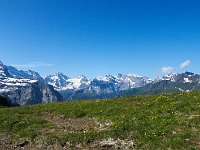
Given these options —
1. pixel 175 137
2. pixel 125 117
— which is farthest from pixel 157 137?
pixel 125 117

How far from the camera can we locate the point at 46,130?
1328 inches

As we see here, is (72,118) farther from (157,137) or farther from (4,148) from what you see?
(157,137)

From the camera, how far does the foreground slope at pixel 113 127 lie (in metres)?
27.0

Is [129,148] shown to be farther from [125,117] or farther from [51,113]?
[51,113]

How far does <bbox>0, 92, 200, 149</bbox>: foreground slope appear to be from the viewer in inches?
1065

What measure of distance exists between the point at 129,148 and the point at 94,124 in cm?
844

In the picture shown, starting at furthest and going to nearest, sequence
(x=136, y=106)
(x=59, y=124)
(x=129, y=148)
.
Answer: (x=136, y=106)
(x=59, y=124)
(x=129, y=148)

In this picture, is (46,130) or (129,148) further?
(46,130)

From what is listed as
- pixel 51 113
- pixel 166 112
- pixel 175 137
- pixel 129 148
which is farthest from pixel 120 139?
pixel 51 113

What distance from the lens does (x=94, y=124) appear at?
34.2m

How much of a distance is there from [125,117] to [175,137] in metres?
8.29

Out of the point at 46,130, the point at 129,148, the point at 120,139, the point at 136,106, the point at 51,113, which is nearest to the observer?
the point at 129,148

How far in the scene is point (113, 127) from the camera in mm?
31234

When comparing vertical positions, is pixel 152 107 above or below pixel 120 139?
above
